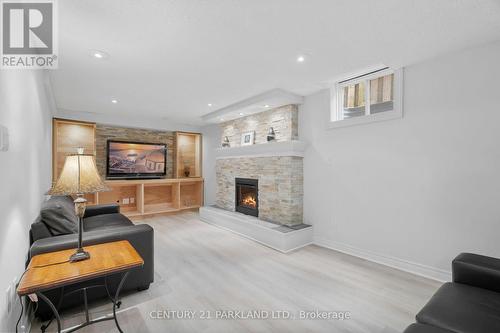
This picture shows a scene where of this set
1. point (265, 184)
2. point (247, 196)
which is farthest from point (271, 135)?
point (247, 196)

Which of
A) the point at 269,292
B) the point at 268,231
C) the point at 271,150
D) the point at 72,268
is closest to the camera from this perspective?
the point at 72,268

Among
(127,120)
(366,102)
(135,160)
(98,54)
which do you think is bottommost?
(135,160)

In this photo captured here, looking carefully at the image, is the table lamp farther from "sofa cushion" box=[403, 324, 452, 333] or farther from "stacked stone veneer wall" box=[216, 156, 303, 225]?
"stacked stone veneer wall" box=[216, 156, 303, 225]

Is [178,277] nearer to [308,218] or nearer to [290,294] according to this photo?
[290,294]

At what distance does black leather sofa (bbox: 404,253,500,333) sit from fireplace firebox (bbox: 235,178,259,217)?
3.28m

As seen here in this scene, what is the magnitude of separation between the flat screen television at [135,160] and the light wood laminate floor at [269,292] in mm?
2864

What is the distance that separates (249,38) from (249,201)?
3.35 meters

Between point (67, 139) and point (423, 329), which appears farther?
point (67, 139)

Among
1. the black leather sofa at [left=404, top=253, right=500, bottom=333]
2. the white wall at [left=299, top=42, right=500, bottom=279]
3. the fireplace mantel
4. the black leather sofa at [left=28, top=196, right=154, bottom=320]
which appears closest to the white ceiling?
the white wall at [left=299, top=42, right=500, bottom=279]

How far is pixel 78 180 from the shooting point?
1.63m

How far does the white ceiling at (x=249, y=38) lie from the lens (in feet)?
5.93

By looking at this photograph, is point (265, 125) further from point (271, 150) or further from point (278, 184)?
point (278, 184)

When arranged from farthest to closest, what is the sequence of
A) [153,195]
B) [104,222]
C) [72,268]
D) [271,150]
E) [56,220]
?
[153,195]
[271,150]
[104,222]
[56,220]
[72,268]

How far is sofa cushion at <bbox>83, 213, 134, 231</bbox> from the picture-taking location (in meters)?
3.10
